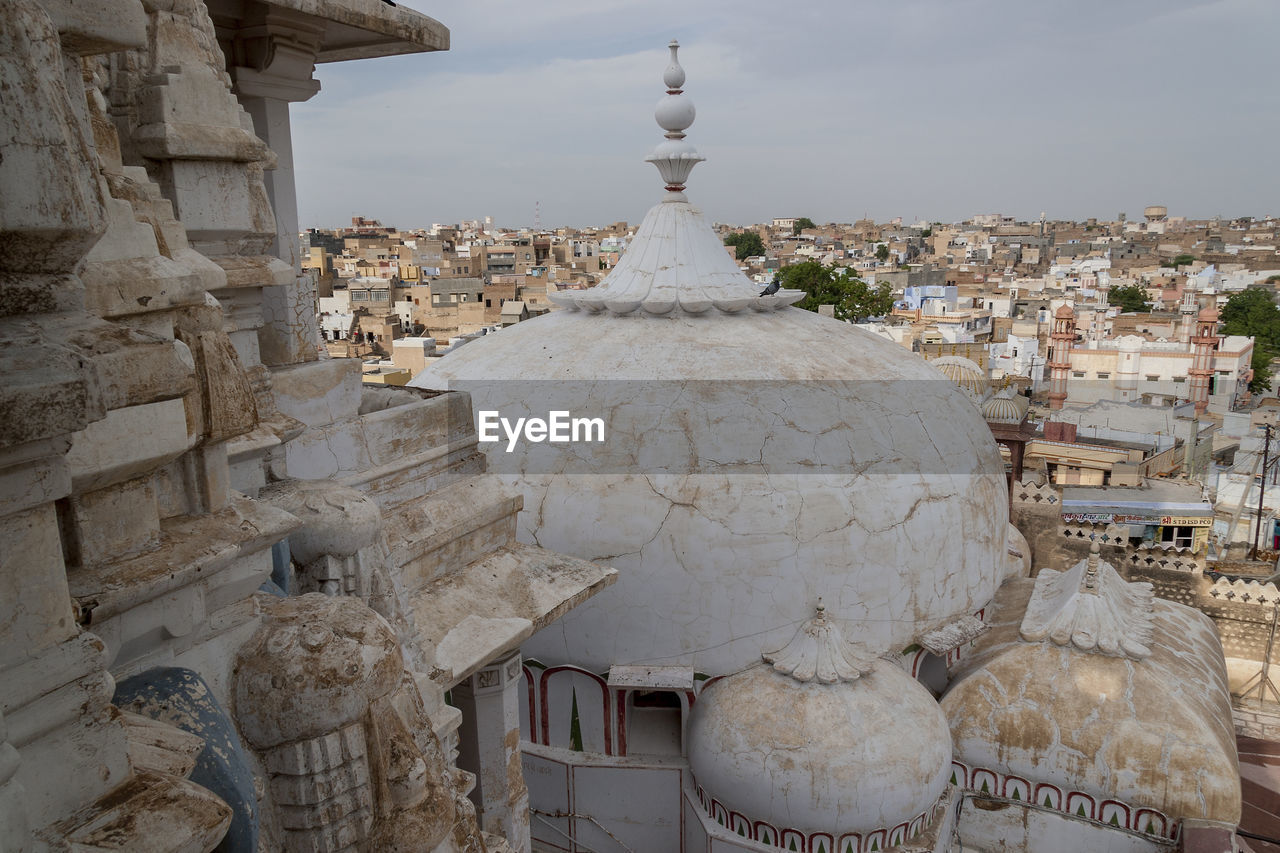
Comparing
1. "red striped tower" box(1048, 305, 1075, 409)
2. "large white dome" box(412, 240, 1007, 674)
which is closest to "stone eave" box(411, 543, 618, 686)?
"large white dome" box(412, 240, 1007, 674)

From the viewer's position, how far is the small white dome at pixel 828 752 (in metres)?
5.83

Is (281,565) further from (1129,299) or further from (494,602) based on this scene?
(1129,299)

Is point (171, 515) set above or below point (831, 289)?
above

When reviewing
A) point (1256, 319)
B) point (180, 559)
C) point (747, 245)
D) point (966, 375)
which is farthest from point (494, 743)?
point (747, 245)

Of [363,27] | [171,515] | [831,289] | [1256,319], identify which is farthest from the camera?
[1256,319]

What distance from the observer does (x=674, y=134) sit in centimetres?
859

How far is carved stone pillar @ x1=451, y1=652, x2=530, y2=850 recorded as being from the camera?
208 inches

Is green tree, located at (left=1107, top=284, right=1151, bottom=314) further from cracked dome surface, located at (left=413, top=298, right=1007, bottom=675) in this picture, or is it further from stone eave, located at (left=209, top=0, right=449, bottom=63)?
stone eave, located at (left=209, top=0, right=449, bottom=63)

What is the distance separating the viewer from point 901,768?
5.84 metres

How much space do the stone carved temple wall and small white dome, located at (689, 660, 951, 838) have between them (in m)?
2.60

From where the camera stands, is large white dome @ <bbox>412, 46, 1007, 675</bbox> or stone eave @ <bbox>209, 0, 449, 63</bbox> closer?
stone eave @ <bbox>209, 0, 449, 63</bbox>

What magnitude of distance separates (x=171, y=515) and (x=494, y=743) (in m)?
3.67

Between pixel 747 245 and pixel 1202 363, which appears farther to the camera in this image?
pixel 747 245

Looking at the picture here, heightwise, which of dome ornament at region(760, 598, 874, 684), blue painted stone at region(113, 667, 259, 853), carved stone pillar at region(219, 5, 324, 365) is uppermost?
carved stone pillar at region(219, 5, 324, 365)
